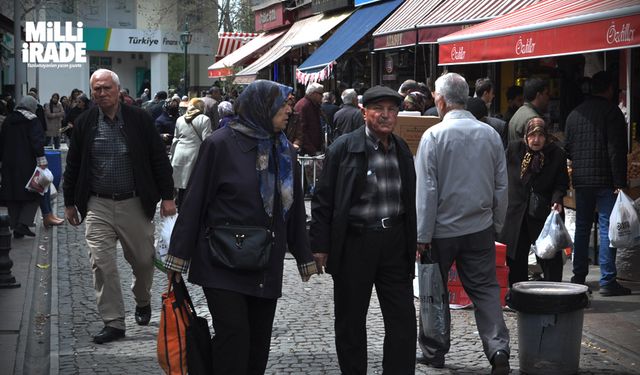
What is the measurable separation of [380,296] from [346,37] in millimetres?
15720

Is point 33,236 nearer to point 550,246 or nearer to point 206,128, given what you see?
point 206,128

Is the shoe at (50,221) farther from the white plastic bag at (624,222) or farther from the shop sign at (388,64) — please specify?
the white plastic bag at (624,222)

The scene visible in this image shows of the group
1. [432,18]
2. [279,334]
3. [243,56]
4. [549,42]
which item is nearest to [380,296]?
[279,334]

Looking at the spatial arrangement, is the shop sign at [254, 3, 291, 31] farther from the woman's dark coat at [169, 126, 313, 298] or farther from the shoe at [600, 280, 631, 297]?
the woman's dark coat at [169, 126, 313, 298]

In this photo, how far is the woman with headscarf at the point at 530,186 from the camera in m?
8.63

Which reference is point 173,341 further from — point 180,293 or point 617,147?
point 617,147

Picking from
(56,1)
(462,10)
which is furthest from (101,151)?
(56,1)

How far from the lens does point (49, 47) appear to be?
1757 inches

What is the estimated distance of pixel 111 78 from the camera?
760 cm

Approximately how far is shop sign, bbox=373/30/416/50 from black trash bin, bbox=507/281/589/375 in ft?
30.7

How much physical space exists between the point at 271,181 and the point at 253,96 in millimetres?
422

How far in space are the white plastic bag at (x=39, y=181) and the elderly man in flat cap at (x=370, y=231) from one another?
7996mm

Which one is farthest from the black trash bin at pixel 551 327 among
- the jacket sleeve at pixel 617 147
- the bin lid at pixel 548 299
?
the jacket sleeve at pixel 617 147

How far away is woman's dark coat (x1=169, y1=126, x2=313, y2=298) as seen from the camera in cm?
520
